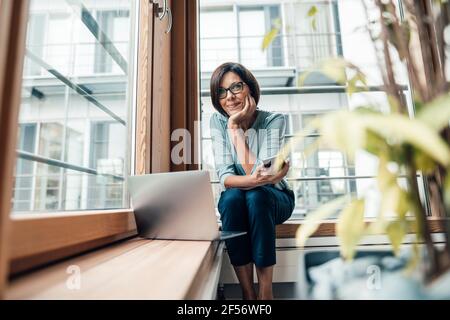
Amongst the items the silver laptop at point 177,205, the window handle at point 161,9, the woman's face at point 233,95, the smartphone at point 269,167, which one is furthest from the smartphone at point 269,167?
the window handle at point 161,9

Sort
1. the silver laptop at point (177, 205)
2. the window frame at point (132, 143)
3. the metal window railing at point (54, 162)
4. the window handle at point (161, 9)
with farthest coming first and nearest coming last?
the window handle at point (161, 9) → the silver laptop at point (177, 205) → the metal window railing at point (54, 162) → the window frame at point (132, 143)

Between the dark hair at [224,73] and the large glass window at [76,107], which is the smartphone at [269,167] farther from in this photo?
the large glass window at [76,107]

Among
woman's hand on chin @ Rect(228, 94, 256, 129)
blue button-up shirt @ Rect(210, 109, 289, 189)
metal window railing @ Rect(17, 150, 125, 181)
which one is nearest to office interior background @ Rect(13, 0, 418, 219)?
metal window railing @ Rect(17, 150, 125, 181)

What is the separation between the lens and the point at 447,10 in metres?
0.45

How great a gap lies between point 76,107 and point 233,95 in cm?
68

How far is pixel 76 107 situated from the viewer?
2.91 feet

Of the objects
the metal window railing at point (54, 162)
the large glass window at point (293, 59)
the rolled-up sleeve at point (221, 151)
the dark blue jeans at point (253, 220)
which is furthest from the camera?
the large glass window at point (293, 59)

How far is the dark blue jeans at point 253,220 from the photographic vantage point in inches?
38.6

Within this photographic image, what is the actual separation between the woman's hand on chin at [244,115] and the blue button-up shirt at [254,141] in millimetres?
40

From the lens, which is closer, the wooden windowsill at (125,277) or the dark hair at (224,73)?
the wooden windowsill at (125,277)

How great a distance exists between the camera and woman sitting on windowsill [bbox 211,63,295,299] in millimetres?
999

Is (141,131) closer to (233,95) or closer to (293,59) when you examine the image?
(233,95)

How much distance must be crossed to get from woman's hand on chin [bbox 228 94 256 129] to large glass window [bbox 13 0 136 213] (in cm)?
44
